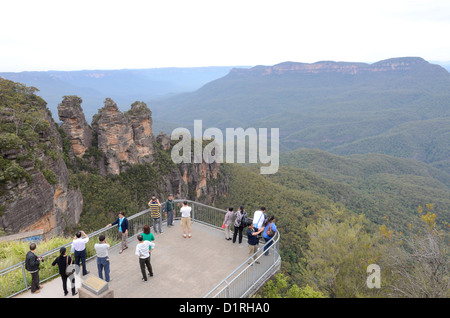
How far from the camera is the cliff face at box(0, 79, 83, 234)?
16266 millimetres

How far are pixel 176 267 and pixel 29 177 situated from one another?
40.5 feet

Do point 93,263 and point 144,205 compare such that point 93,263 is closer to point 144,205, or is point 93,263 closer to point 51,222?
point 51,222

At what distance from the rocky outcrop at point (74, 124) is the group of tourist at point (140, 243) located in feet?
78.6

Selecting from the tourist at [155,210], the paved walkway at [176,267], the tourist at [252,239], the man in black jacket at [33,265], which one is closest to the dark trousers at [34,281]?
the man in black jacket at [33,265]

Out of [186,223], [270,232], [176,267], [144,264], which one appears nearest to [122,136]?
[186,223]

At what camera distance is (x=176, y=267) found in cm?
1129

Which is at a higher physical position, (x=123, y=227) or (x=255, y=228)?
(x=123, y=227)

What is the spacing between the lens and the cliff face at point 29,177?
16.3 metres

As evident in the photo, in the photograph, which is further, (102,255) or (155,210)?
(155,210)

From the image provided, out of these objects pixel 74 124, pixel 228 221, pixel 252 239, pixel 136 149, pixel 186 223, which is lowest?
pixel 136 149

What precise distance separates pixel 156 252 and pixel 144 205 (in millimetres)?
26740

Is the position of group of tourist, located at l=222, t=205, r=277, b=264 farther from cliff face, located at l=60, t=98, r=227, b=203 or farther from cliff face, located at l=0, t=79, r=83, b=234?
cliff face, located at l=60, t=98, r=227, b=203

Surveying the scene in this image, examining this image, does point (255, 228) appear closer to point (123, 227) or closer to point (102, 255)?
point (123, 227)

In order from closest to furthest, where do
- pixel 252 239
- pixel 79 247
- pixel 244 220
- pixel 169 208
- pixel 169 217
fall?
pixel 79 247, pixel 252 239, pixel 244 220, pixel 169 208, pixel 169 217
